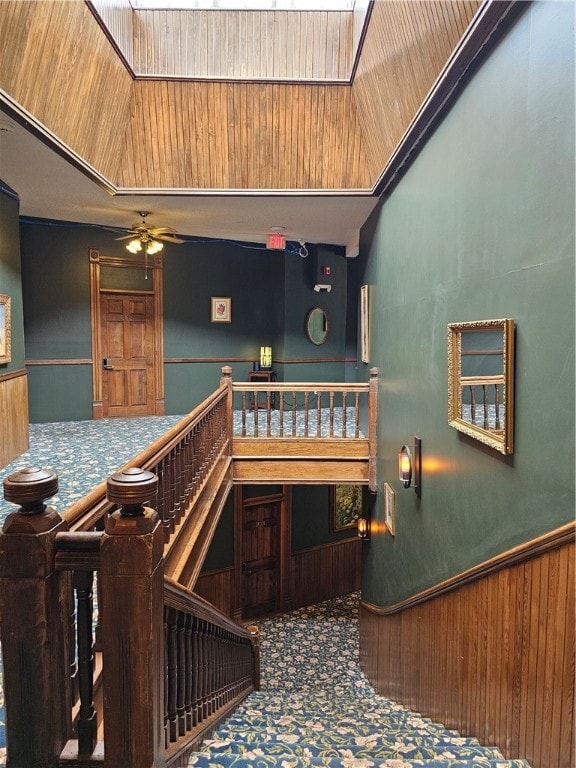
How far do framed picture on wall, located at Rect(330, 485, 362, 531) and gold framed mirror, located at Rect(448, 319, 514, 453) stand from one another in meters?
5.74

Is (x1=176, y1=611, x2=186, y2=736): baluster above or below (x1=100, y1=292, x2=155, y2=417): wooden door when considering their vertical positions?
below

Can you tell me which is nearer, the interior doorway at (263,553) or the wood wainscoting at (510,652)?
the wood wainscoting at (510,652)

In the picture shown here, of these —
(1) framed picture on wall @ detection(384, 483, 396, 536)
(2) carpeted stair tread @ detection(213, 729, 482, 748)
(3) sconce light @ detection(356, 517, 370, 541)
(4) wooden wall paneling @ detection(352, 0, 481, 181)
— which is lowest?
(3) sconce light @ detection(356, 517, 370, 541)

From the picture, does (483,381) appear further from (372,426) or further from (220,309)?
(220,309)

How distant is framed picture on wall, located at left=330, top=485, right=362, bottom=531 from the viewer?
851 centimetres

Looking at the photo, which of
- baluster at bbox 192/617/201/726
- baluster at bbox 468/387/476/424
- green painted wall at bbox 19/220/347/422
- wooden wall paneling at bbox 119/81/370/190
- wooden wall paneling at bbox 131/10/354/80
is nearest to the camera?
baluster at bbox 192/617/201/726

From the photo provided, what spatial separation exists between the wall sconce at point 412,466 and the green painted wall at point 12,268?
415 cm

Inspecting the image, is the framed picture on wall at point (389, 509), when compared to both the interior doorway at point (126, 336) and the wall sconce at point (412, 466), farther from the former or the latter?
the interior doorway at point (126, 336)

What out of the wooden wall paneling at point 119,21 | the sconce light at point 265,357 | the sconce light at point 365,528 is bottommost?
the sconce light at point 365,528

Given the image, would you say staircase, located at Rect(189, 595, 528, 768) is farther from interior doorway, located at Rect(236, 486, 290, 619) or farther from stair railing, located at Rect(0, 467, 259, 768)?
interior doorway, located at Rect(236, 486, 290, 619)

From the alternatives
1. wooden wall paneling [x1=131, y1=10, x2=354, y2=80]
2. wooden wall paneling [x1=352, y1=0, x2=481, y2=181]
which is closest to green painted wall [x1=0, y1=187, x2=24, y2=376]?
wooden wall paneling [x1=131, y1=10, x2=354, y2=80]

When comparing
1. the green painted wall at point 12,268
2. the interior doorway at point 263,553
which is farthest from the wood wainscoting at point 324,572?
the green painted wall at point 12,268

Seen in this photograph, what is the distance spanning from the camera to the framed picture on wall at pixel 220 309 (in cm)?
798

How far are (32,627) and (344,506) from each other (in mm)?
7769
